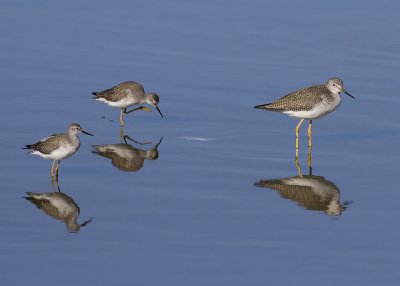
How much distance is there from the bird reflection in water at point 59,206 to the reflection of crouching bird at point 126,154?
5.77ft

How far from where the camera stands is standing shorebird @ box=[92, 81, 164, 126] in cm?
1922

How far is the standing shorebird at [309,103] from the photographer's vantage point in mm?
17953

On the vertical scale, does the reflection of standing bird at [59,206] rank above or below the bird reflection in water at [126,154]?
below

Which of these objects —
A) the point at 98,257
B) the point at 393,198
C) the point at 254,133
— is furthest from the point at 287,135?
the point at 98,257

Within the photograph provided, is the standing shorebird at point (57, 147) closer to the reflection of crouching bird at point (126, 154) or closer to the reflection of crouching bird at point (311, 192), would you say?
the reflection of crouching bird at point (126, 154)

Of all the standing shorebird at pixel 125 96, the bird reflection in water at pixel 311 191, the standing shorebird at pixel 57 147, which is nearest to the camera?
the bird reflection in water at pixel 311 191

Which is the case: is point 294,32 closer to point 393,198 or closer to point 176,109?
point 176,109

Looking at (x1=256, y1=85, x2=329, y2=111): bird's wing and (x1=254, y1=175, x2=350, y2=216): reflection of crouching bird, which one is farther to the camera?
(x1=256, y1=85, x2=329, y2=111): bird's wing

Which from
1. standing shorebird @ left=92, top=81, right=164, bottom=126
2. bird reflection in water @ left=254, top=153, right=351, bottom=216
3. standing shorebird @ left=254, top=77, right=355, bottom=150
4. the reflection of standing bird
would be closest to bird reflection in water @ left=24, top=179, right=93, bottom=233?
the reflection of standing bird

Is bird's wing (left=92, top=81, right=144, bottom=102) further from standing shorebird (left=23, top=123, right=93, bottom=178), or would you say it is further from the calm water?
standing shorebird (left=23, top=123, right=93, bottom=178)

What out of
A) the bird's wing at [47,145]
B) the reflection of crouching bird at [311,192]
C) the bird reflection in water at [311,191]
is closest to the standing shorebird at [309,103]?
the bird reflection in water at [311,191]

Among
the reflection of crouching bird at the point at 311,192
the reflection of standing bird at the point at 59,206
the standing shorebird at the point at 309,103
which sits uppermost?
the standing shorebird at the point at 309,103

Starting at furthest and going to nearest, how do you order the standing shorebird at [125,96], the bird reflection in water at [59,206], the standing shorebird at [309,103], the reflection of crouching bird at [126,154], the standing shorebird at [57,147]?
1. the standing shorebird at [125,96]
2. the standing shorebird at [309,103]
3. the reflection of crouching bird at [126,154]
4. the standing shorebird at [57,147]
5. the bird reflection in water at [59,206]

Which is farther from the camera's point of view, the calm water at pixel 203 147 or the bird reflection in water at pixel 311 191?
the bird reflection in water at pixel 311 191
